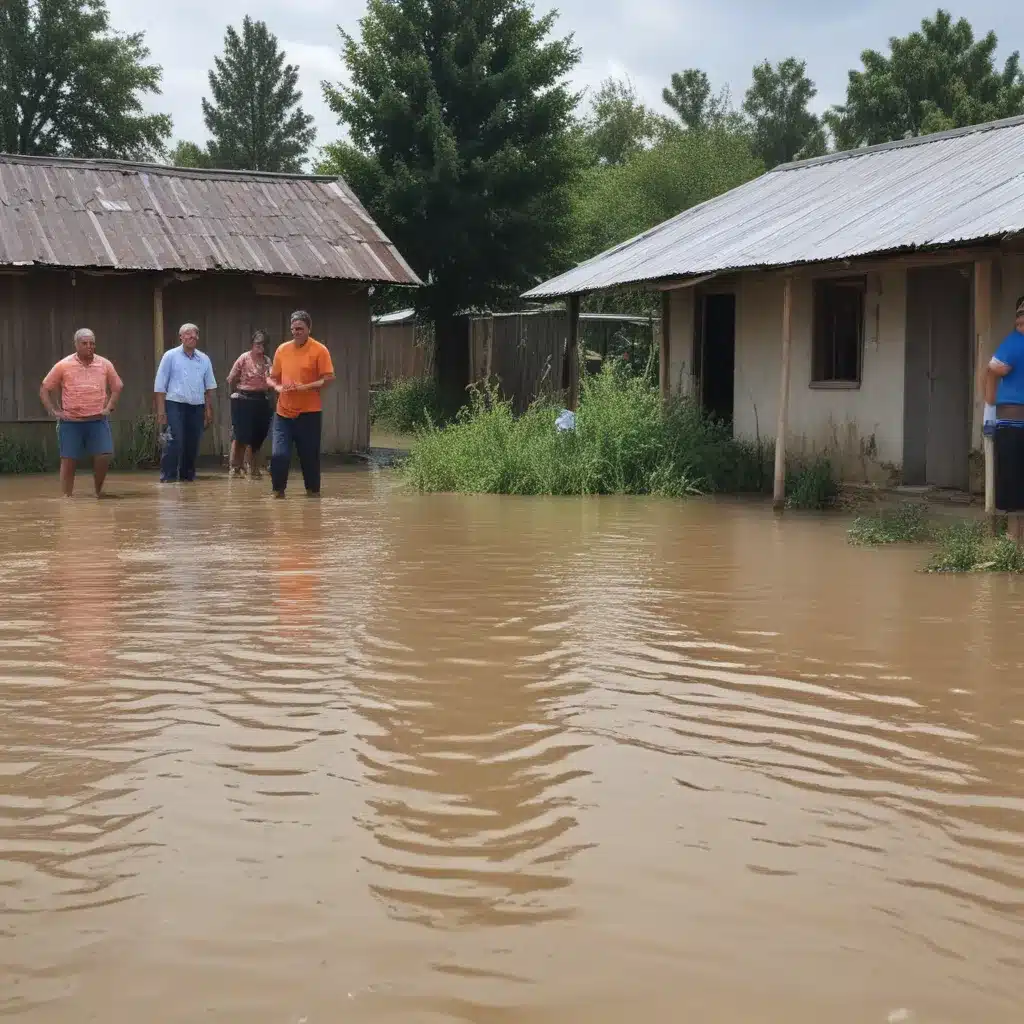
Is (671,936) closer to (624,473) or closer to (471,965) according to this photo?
Result: (471,965)

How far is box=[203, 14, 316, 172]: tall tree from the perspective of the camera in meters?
56.6

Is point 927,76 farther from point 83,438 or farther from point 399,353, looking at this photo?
point 83,438

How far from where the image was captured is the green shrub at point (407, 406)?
27547 millimetres

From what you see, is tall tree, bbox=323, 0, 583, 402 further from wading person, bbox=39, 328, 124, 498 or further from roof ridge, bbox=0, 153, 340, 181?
wading person, bbox=39, 328, 124, 498

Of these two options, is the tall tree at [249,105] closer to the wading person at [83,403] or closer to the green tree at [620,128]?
the green tree at [620,128]

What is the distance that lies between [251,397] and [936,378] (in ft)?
22.0

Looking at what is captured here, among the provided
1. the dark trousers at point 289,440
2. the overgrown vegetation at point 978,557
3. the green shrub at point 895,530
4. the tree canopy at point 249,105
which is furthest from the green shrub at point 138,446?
the tree canopy at point 249,105

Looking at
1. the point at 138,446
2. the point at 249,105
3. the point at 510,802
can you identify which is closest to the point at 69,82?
the point at 249,105

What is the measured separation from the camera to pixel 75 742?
4.96 metres

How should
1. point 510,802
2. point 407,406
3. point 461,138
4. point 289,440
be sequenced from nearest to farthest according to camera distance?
point 510,802 → point 289,440 → point 461,138 → point 407,406

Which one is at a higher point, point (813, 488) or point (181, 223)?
point (181, 223)

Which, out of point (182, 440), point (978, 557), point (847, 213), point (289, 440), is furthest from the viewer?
point (182, 440)

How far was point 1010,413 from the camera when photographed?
9305mm

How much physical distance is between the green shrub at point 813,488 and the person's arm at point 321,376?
4.22m
